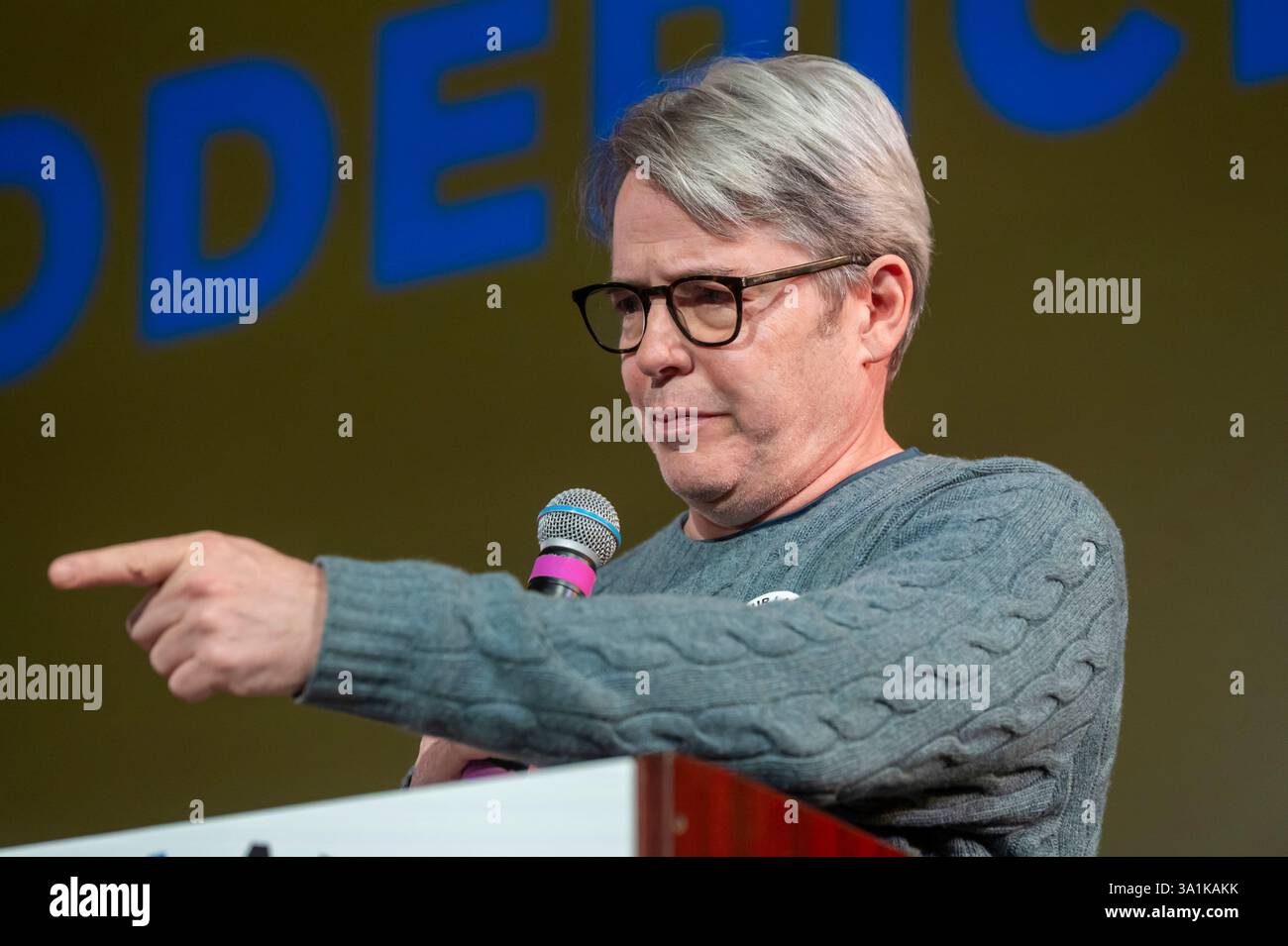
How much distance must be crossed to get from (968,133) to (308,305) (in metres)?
1.54

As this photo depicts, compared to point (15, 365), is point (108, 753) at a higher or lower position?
lower

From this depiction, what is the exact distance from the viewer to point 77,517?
11.9ft

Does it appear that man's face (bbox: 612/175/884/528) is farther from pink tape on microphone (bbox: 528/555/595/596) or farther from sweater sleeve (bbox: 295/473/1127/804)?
sweater sleeve (bbox: 295/473/1127/804)

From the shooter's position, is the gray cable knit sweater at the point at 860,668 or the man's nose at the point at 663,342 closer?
the gray cable knit sweater at the point at 860,668

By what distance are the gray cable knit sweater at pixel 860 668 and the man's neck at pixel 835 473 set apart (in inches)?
6.8

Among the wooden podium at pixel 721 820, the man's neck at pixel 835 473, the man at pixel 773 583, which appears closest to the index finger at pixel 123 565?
the man at pixel 773 583

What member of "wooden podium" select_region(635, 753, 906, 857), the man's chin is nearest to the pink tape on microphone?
the man's chin

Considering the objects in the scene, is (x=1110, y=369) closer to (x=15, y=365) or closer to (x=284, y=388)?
(x=284, y=388)

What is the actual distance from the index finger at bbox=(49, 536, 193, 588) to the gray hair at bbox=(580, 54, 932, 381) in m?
0.80

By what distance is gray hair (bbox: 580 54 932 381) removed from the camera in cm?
155

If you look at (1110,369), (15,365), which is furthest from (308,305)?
(1110,369)

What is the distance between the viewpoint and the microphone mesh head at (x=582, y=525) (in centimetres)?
154

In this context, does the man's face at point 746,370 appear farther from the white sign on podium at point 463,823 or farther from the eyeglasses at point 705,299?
the white sign on podium at point 463,823

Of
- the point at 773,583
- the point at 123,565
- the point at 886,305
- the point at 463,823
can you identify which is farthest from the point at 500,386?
the point at 463,823
